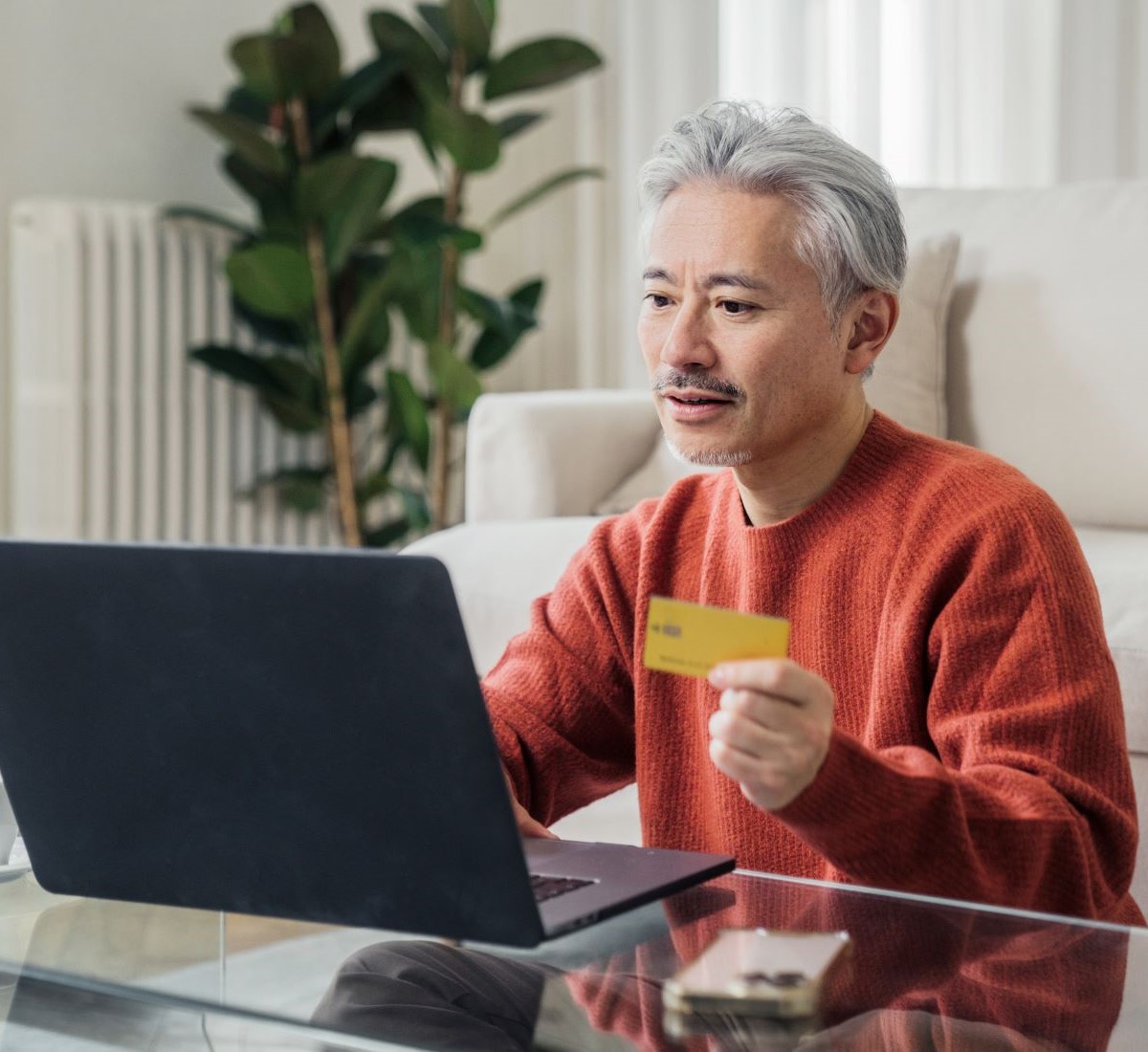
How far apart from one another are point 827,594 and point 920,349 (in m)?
1.01

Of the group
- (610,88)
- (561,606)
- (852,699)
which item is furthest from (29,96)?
(852,699)

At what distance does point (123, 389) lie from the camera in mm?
3170

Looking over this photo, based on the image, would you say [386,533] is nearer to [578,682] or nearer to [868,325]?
[578,682]

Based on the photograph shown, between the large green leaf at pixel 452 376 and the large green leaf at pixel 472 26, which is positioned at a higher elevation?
the large green leaf at pixel 472 26

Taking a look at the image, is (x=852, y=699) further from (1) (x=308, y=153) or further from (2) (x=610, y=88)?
(2) (x=610, y=88)

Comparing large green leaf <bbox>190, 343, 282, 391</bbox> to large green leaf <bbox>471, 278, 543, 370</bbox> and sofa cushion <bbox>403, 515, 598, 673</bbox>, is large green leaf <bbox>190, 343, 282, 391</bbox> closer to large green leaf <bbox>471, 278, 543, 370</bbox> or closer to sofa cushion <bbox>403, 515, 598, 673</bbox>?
large green leaf <bbox>471, 278, 543, 370</bbox>

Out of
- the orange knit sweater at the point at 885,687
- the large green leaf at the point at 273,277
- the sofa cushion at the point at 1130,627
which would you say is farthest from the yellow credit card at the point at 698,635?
the large green leaf at the point at 273,277

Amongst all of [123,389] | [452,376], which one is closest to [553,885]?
[452,376]

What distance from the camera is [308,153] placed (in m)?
3.07

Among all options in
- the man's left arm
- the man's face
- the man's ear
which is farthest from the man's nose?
the man's left arm

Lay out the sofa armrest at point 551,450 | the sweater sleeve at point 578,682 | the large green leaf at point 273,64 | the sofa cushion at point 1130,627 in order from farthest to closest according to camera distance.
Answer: the large green leaf at point 273,64 → the sofa armrest at point 551,450 → the sofa cushion at point 1130,627 → the sweater sleeve at point 578,682

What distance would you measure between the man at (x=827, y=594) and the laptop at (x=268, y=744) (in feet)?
0.59

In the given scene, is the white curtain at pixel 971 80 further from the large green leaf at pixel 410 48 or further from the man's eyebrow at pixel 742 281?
the man's eyebrow at pixel 742 281

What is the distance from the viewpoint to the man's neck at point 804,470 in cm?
111
